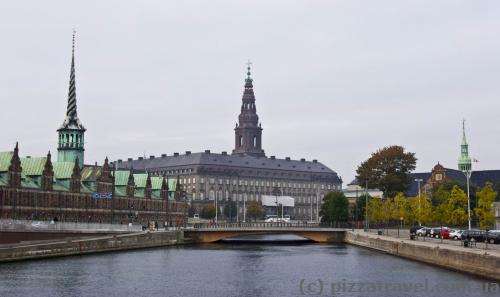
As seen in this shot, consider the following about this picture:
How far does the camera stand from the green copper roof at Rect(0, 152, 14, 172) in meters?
118

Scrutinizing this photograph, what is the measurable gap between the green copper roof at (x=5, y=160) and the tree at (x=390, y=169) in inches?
2888

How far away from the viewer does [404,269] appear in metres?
75.4

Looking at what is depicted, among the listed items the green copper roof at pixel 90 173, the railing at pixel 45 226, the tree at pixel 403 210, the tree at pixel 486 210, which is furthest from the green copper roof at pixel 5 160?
the tree at pixel 486 210

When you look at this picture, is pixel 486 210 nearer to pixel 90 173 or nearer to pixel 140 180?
pixel 90 173

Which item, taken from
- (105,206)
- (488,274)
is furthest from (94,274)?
(105,206)

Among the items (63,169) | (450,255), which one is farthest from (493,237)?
(63,169)

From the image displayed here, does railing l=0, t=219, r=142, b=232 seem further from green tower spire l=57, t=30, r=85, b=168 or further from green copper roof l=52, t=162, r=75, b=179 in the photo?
green tower spire l=57, t=30, r=85, b=168

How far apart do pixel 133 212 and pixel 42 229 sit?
237 ft

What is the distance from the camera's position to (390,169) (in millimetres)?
158875

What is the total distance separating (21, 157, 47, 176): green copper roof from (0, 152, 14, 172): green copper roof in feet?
22.1

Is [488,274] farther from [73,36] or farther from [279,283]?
[73,36]

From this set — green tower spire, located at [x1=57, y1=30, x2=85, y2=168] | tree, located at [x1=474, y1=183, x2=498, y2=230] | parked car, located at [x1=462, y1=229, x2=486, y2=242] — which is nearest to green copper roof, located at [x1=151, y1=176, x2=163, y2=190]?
green tower spire, located at [x1=57, y1=30, x2=85, y2=168]

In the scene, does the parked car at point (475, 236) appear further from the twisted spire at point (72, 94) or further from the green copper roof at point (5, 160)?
the twisted spire at point (72, 94)

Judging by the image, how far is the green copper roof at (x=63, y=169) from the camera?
452 feet
